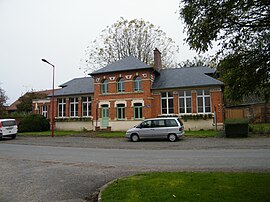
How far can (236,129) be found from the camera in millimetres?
19734

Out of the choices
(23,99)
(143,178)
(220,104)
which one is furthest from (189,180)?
(23,99)

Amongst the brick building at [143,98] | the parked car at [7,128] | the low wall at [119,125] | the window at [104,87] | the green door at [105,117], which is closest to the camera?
the parked car at [7,128]

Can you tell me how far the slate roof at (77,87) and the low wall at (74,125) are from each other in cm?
370

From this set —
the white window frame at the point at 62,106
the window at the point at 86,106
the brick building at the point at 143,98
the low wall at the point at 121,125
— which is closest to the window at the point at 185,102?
the brick building at the point at 143,98

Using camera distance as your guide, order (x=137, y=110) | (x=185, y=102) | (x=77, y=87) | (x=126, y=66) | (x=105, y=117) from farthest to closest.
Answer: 1. (x=77, y=87)
2. (x=105, y=117)
3. (x=126, y=66)
4. (x=137, y=110)
5. (x=185, y=102)

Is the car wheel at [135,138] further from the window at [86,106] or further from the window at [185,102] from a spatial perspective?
the window at [86,106]

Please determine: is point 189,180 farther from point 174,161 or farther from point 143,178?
point 174,161

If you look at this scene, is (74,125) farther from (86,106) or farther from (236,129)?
(236,129)

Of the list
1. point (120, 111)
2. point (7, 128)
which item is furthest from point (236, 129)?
point (7, 128)

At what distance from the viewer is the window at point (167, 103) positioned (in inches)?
1066

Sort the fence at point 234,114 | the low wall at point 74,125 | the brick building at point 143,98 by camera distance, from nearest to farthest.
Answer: the brick building at point 143,98
the fence at point 234,114
the low wall at point 74,125

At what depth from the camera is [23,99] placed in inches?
1766

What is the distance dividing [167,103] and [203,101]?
3784 mm

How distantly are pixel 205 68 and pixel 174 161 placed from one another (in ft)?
64.6
